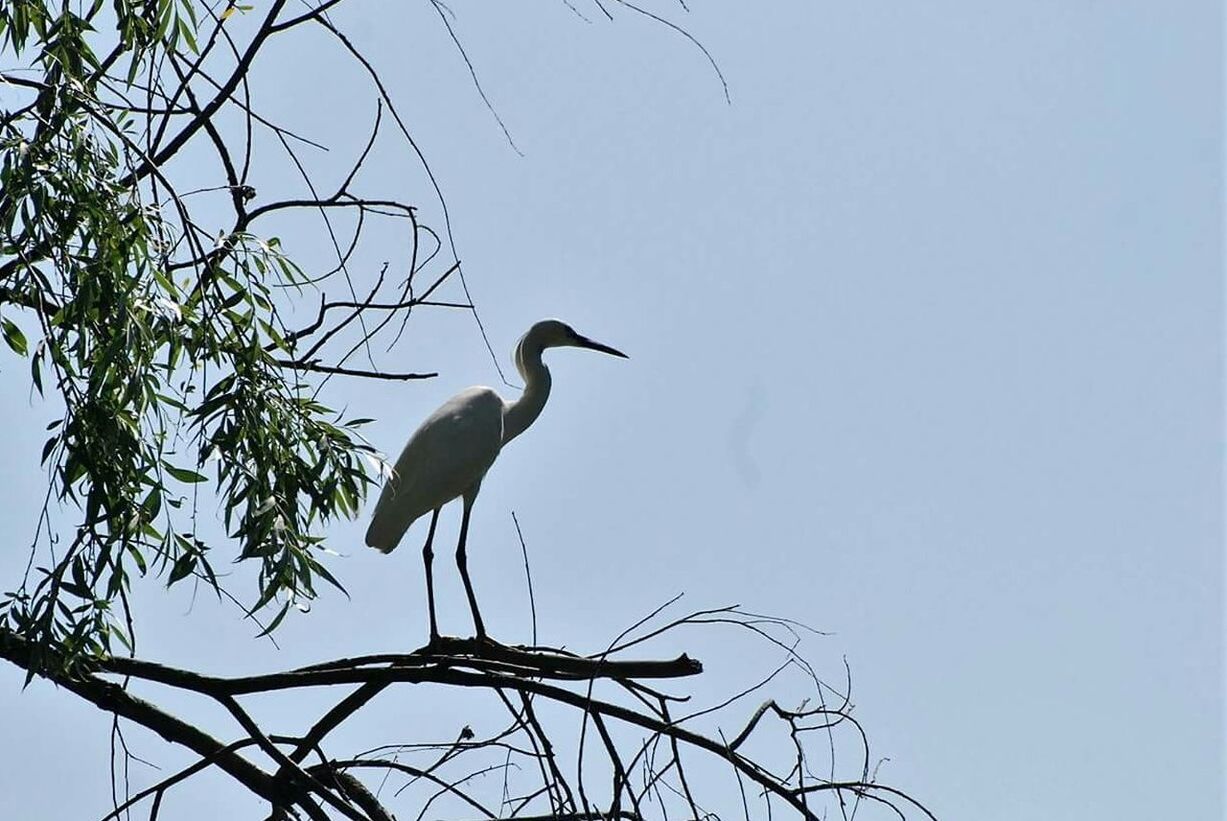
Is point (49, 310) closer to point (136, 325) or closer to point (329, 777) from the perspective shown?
point (136, 325)

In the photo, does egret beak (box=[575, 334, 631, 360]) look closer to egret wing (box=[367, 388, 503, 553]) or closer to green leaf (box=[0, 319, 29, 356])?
egret wing (box=[367, 388, 503, 553])

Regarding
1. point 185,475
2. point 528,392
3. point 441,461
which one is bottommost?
point 185,475

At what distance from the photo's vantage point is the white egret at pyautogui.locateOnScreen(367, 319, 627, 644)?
3840mm

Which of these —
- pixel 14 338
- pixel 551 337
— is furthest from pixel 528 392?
pixel 14 338

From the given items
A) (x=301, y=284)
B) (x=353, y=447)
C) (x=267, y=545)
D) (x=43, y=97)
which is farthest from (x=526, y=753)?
(x=43, y=97)

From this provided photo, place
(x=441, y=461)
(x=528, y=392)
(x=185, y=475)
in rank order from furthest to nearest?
1. (x=528, y=392)
2. (x=441, y=461)
3. (x=185, y=475)

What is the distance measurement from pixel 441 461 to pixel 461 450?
0.22 feet

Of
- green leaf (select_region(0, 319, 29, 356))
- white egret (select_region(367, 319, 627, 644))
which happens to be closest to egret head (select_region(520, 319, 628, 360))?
white egret (select_region(367, 319, 627, 644))

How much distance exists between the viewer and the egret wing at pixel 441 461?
384 cm

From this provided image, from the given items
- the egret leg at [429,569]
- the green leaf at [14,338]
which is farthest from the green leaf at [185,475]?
the egret leg at [429,569]

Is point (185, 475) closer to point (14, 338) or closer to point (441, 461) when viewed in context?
point (14, 338)

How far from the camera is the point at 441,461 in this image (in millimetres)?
3945

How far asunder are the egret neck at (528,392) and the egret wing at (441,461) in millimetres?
75

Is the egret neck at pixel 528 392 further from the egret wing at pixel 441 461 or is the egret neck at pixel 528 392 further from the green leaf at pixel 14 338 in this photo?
the green leaf at pixel 14 338
